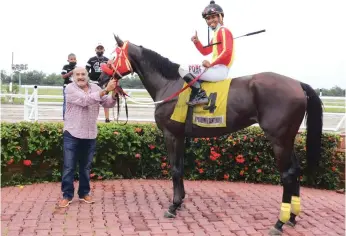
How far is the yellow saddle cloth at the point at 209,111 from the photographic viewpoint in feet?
15.2

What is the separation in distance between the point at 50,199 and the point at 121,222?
1.50 m

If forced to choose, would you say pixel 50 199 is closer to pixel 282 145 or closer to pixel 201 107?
pixel 201 107

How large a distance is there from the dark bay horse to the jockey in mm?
264

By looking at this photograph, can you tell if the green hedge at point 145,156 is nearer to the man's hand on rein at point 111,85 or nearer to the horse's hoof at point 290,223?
the man's hand on rein at point 111,85

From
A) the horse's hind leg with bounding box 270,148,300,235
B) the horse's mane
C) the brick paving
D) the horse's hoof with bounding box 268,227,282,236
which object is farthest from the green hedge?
the horse's hoof with bounding box 268,227,282,236

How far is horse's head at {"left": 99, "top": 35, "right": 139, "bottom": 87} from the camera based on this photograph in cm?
487

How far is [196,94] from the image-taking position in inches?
186

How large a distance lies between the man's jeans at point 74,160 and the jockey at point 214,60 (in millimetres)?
1669

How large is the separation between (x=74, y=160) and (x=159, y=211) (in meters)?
1.39

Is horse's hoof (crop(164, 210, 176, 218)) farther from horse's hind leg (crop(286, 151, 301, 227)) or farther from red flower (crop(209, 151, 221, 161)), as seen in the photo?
red flower (crop(209, 151, 221, 161))

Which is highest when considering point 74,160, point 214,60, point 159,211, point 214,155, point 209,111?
point 214,60

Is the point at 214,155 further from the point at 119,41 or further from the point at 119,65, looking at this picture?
the point at 119,41

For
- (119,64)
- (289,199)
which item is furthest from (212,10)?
(289,199)

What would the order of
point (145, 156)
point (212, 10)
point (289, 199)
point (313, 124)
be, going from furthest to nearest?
point (145, 156)
point (212, 10)
point (313, 124)
point (289, 199)
